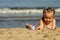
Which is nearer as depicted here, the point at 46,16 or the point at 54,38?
the point at 54,38

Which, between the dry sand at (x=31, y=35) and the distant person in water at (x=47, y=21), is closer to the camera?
the dry sand at (x=31, y=35)

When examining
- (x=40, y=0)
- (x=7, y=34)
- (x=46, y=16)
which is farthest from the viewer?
(x=40, y=0)

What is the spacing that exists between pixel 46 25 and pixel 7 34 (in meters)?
1.33

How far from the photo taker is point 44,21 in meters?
7.59

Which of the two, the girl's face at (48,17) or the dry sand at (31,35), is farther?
the girl's face at (48,17)

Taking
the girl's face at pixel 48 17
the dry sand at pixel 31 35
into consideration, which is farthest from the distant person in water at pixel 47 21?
the dry sand at pixel 31 35

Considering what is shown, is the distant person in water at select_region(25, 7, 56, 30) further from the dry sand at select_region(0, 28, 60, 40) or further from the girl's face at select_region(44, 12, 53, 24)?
the dry sand at select_region(0, 28, 60, 40)

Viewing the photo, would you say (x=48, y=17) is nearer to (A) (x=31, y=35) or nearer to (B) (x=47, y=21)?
(B) (x=47, y=21)

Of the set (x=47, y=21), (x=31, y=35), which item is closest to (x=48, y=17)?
(x=47, y=21)

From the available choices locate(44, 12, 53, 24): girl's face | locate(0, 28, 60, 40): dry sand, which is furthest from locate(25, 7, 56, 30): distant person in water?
locate(0, 28, 60, 40): dry sand

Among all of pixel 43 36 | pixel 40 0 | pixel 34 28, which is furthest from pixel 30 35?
pixel 40 0

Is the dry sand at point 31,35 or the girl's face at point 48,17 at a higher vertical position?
the girl's face at point 48,17

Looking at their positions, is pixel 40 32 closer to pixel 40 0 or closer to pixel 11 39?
pixel 11 39

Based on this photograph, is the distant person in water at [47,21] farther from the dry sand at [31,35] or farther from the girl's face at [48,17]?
the dry sand at [31,35]
